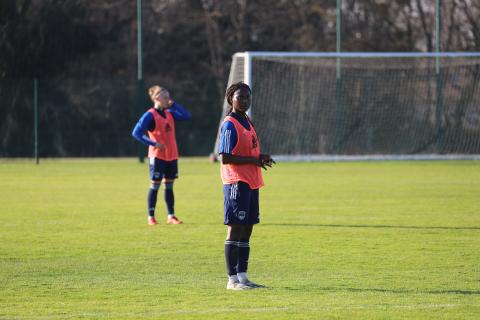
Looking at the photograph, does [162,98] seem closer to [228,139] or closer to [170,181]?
[170,181]

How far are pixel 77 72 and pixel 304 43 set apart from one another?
9743mm

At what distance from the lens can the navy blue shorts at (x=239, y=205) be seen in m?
9.08

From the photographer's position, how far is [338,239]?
13.0 meters

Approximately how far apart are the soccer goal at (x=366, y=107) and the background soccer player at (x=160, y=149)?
16958 millimetres

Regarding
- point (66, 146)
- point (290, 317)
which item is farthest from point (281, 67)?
point (290, 317)

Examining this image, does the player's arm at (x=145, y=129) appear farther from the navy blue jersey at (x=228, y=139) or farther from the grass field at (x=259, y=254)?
the navy blue jersey at (x=228, y=139)

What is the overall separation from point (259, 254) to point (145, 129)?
4285 mm

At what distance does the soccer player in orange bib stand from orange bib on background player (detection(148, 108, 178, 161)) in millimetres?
6108

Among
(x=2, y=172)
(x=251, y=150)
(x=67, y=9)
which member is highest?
(x=67, y=9)

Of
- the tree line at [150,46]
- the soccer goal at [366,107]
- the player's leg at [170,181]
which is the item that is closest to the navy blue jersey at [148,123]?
the player's leg at [170,181]

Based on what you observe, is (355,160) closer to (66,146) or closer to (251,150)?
(66,146)

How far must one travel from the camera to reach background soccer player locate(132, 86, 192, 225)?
15211mm

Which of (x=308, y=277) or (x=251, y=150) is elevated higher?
(x=251, y=150)

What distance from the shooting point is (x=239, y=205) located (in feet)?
29.9
